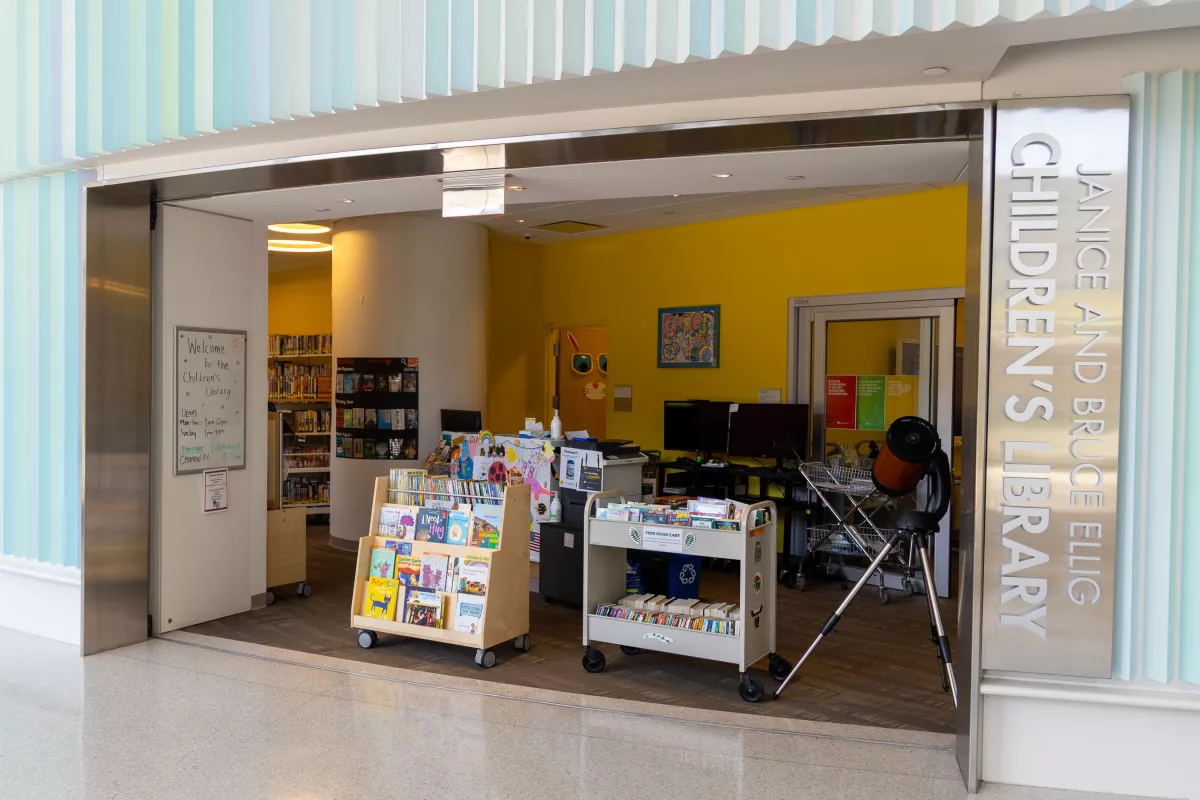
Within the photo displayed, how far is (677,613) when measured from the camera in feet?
15.5

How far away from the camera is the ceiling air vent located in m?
8.83

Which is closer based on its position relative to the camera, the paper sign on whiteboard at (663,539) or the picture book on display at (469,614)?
the paper sign on whiteboard at (663,539)

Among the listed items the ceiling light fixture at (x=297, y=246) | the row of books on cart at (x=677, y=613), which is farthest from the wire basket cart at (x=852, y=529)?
the ceiling light fixture at (x=297, y=246)

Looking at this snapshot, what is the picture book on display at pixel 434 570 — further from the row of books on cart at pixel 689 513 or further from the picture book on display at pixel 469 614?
the row of books on cart at pixel 689 513

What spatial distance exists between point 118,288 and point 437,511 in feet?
7.40

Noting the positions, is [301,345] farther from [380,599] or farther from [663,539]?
[663,539]

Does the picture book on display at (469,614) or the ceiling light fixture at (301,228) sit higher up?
the ceiling light fixture at (301,228)

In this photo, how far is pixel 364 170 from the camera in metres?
4.49

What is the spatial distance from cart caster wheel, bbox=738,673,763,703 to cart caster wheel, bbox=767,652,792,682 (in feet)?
1.09

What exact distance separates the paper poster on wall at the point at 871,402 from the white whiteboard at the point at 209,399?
188 inches

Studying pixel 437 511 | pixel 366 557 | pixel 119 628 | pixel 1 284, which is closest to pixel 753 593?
pixel 437 511

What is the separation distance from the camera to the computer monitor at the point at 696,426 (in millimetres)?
8070

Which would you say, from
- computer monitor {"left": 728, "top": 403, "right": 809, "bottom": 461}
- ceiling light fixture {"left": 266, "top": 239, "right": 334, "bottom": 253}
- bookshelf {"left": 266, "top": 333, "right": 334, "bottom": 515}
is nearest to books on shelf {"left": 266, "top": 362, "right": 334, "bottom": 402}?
bookshelf {"left": 266, "top": 333, "right": 334, "bottom": 515}

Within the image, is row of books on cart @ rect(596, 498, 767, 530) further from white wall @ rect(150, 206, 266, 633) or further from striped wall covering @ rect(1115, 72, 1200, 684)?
white wall @ rect(150, 206, 266, 633)
